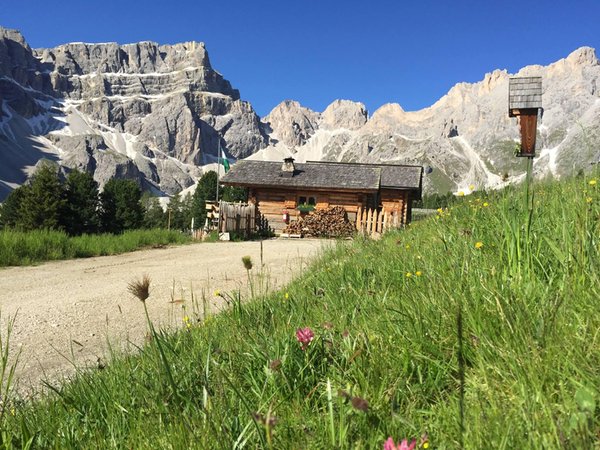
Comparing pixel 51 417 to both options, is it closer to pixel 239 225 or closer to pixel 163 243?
pixel 163 243

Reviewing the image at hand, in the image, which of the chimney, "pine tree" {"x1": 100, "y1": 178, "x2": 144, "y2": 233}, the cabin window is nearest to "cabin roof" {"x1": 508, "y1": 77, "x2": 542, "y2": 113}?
the cabin window

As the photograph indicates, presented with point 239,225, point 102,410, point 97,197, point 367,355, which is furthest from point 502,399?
point 97,197

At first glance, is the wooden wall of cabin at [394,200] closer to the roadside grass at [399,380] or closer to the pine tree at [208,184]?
the roadside grass at [399,380]

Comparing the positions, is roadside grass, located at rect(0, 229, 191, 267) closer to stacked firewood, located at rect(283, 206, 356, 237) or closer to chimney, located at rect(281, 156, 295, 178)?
stacked firewood, located at rect(283, 206, 356, 237)

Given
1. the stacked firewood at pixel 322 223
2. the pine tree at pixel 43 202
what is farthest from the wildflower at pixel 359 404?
the pine tree at pixel 43 202

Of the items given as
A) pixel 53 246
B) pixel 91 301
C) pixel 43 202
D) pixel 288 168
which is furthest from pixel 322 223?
pixel 43 202

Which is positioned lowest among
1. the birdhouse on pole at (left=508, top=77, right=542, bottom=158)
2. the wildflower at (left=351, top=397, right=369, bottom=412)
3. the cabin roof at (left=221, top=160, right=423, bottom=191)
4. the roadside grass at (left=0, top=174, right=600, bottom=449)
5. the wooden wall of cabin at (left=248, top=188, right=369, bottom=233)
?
the roadside grass at (left=0, top=174, right=600, bottom=449)

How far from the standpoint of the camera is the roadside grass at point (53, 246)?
8.78m

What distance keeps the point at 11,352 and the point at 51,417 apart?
2.63 m

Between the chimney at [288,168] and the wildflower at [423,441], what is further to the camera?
the chimney at [288,168]

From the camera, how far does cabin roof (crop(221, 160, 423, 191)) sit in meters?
21.7

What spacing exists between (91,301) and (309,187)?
16662 mm

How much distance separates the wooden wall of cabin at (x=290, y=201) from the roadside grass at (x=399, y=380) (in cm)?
1954

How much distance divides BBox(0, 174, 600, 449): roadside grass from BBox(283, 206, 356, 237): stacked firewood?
1873cm
